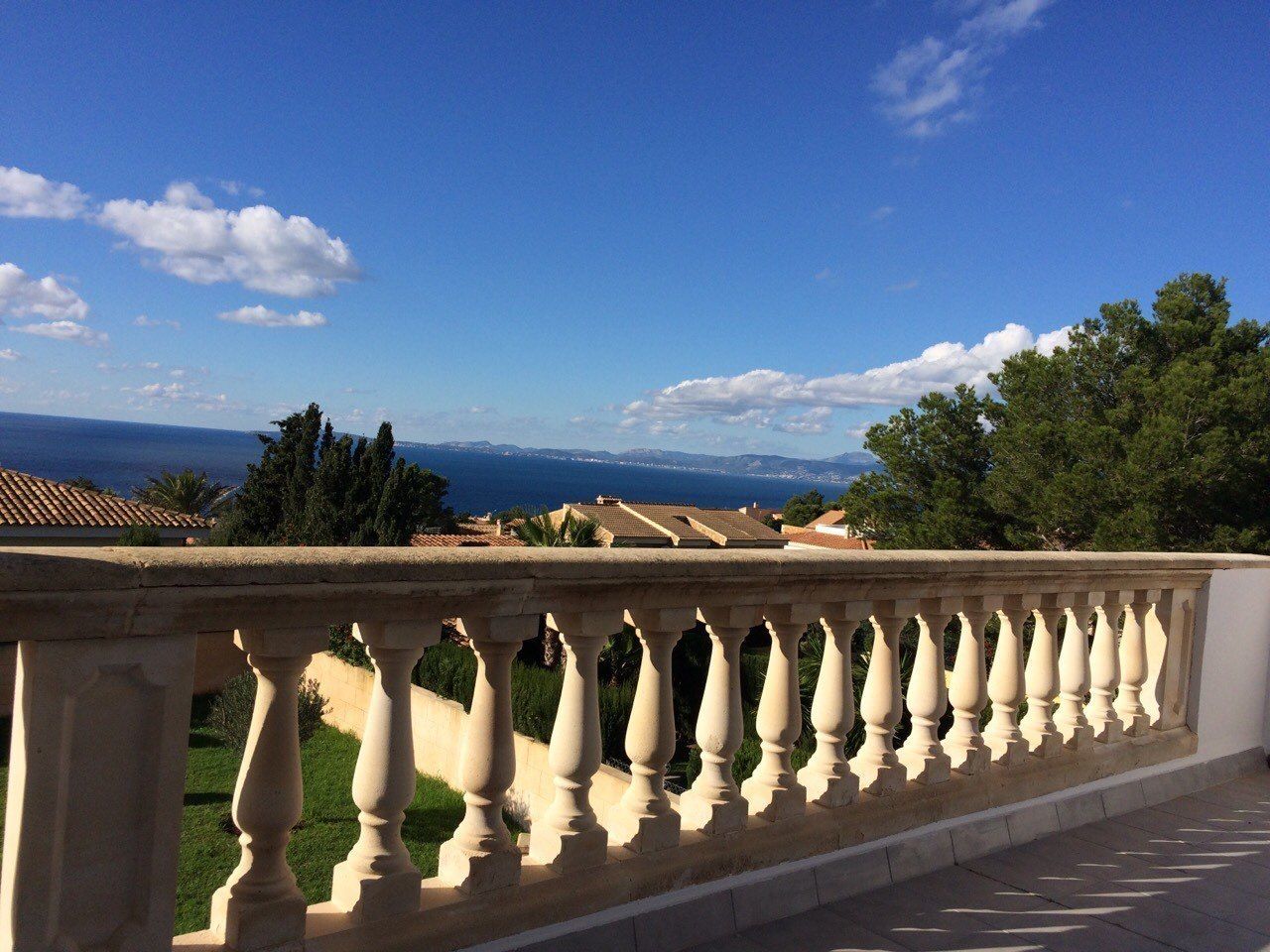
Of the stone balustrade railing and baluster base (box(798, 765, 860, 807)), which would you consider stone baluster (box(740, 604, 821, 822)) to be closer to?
the stone balustrade railing

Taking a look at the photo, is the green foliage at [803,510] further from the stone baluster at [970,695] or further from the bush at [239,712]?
the stone baluster at [970,695]

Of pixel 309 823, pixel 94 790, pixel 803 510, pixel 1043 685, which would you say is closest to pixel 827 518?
pixel 803 510

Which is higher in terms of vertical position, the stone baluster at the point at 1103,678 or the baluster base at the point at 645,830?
the stone baluster at the point at 1103,678

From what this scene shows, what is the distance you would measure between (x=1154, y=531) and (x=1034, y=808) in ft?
39.3

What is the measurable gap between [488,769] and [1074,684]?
2.96 meters

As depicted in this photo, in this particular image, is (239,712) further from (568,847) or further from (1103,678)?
(568,847)

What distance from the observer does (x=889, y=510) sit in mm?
19422

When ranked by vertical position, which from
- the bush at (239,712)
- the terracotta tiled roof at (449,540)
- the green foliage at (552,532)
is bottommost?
the bush at (239,712)

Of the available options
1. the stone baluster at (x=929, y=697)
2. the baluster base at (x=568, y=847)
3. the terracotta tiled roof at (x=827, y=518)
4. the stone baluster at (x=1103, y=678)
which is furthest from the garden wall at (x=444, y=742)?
the terracotta tiled roof at (x=827, y=518)

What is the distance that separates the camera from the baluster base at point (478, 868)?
2.11 m

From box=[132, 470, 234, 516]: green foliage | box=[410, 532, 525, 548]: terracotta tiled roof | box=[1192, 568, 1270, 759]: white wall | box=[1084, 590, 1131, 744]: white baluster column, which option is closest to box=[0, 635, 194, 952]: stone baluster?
box=[1084, 590, 1131, 744]: white baluster column

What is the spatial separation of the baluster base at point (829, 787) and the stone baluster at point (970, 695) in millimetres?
646

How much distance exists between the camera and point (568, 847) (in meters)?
2.29

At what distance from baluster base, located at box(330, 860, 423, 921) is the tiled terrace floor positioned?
0.89m
